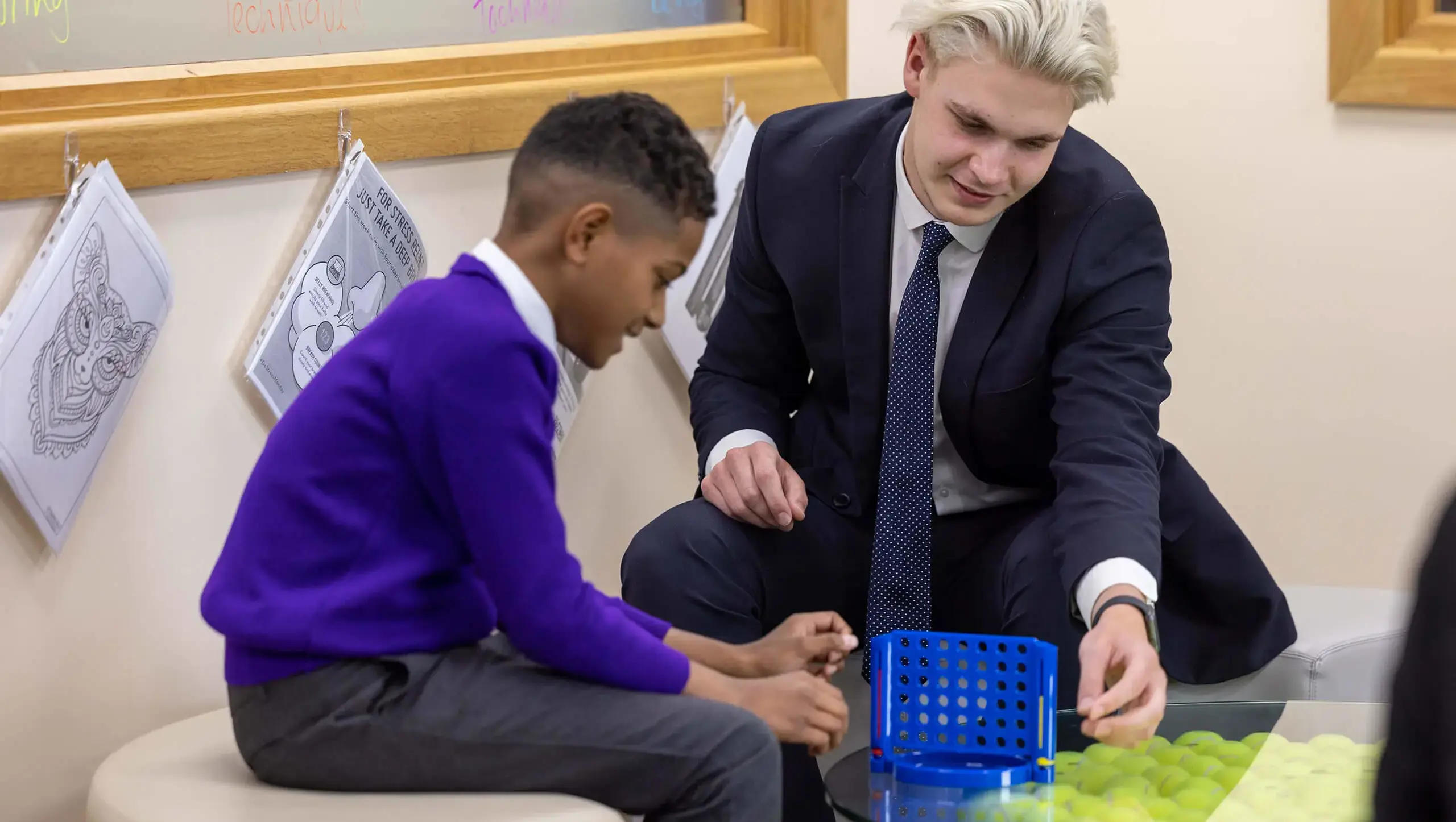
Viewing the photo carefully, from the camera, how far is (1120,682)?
1293mm

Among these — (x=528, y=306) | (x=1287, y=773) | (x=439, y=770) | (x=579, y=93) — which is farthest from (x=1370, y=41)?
(x=439, y=770)

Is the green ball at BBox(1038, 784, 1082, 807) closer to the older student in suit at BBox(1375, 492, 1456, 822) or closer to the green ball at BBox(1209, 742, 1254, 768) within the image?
the green ball at BBox(1209, 742, 1254, 768)

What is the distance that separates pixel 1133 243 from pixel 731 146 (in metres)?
0.67

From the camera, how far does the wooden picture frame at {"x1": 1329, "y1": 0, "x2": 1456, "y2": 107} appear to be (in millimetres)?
2389

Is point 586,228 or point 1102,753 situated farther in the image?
point 1102,753

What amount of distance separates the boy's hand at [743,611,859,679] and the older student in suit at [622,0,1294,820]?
0.23 m

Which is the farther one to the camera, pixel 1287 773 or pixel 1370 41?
pixel 1370 41

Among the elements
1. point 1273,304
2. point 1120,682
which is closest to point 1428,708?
point 1120,682

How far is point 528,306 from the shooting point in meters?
1.28

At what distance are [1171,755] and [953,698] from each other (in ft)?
0.65

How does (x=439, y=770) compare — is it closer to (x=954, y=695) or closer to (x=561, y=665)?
(x=561, y=665)

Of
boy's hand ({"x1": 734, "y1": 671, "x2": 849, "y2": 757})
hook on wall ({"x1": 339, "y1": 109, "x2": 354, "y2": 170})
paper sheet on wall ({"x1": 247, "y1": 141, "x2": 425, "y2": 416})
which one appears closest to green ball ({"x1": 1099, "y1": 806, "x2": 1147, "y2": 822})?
boy's hand ({"x1": 734, "y1": 671, "x2": 849, "y2": 757})

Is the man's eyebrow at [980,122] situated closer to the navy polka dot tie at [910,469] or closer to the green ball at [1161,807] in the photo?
the navy polka dot tie at [910,469]

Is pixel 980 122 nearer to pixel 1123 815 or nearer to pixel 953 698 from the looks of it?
pixel 953 698
